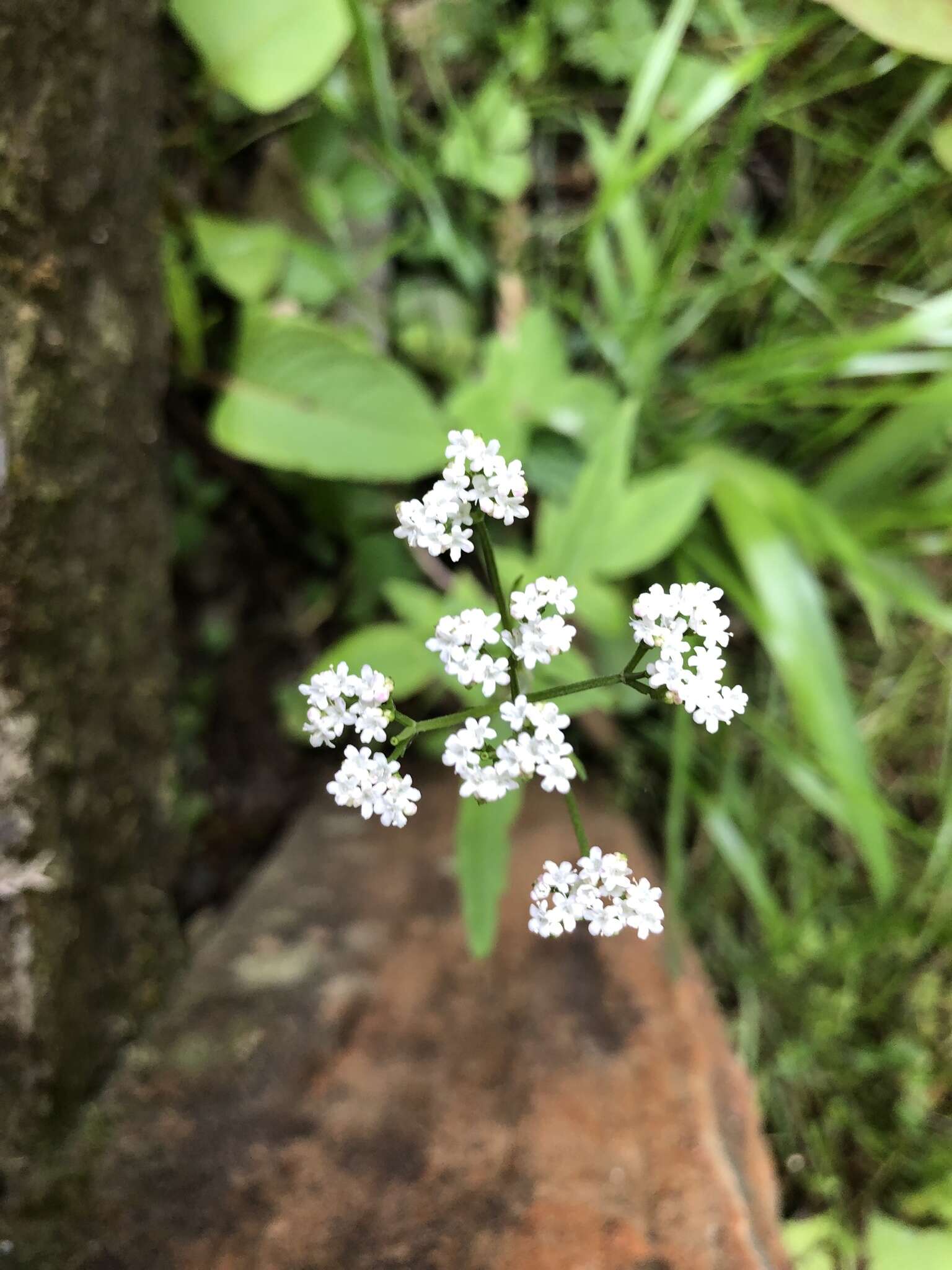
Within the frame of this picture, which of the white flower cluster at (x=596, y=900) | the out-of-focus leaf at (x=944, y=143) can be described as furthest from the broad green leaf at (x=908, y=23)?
the white flower cluster at (x=596, y=900)

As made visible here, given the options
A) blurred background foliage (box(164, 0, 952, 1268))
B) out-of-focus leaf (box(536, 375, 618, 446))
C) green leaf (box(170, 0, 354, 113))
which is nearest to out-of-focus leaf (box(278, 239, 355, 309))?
blurred background foliage (box(164, 0, 952, 1268))

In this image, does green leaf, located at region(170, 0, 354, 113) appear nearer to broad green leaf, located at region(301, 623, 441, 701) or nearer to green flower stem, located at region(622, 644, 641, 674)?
broad green leaf, located at region(301, 623, 441, 701)

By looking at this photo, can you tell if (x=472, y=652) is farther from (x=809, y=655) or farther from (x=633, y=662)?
(x=809, y=655)

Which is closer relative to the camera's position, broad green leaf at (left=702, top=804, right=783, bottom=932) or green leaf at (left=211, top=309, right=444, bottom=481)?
green leaf at (left=211, top=309, right=444, bottom=481)

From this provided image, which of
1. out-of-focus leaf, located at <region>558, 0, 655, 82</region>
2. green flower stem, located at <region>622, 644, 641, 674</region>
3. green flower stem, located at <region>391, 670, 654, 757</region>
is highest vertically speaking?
out-of-focus leaf, located at <region>558, 0, 655, 82</region>

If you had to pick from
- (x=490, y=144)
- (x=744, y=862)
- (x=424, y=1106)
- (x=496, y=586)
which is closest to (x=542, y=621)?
(x=496, y=586)

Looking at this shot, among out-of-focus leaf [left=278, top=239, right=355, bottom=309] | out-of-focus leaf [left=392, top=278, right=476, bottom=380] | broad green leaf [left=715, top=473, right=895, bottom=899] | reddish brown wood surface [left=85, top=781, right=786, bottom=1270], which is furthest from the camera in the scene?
out-of-focus leaf [left=392, top=278, right=476, bottom=380]

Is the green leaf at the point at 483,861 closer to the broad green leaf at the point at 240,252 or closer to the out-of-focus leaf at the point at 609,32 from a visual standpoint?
the broad green leaf at the point at 240,252

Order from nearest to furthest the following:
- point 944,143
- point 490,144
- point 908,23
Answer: point 908,23
point 944,143
point 490,144

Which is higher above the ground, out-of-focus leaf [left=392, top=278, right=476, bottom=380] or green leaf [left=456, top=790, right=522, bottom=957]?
out-of-focus leaf [left=392, top=278, right=476, bottom=380]
